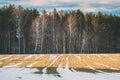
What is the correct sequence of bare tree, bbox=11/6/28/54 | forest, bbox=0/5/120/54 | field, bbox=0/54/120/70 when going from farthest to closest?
forest, bbox=0/5/120/54 → bare tree, bbox=11/6/28/54 → field, bbox=0/54/120/70

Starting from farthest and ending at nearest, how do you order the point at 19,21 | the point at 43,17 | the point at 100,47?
the point at 100,47 < the point at 43,17 < the point at 19,21

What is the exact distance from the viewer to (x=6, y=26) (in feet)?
321

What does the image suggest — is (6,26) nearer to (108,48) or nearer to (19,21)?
(19,21)

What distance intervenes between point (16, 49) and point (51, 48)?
10.5m

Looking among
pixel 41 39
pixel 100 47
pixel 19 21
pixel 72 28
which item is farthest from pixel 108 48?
pixel 19 21

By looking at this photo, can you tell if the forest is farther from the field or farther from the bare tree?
the field

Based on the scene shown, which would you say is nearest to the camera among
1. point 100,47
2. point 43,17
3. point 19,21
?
point 19,21

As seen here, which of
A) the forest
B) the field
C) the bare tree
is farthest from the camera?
the forest

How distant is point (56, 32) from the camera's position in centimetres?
10631

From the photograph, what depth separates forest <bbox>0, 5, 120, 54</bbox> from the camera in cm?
9856

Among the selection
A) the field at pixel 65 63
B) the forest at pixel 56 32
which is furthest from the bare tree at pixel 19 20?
the field at pixel 65 63

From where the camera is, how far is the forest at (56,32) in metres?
98.6

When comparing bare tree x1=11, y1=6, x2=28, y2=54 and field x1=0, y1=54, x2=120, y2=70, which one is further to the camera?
bare tree x1=11, y1=6, x2=28, y2=54

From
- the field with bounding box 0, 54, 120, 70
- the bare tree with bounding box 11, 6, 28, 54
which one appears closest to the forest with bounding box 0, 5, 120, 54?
the bare tree with bounding box 11, 6, 28, 54
